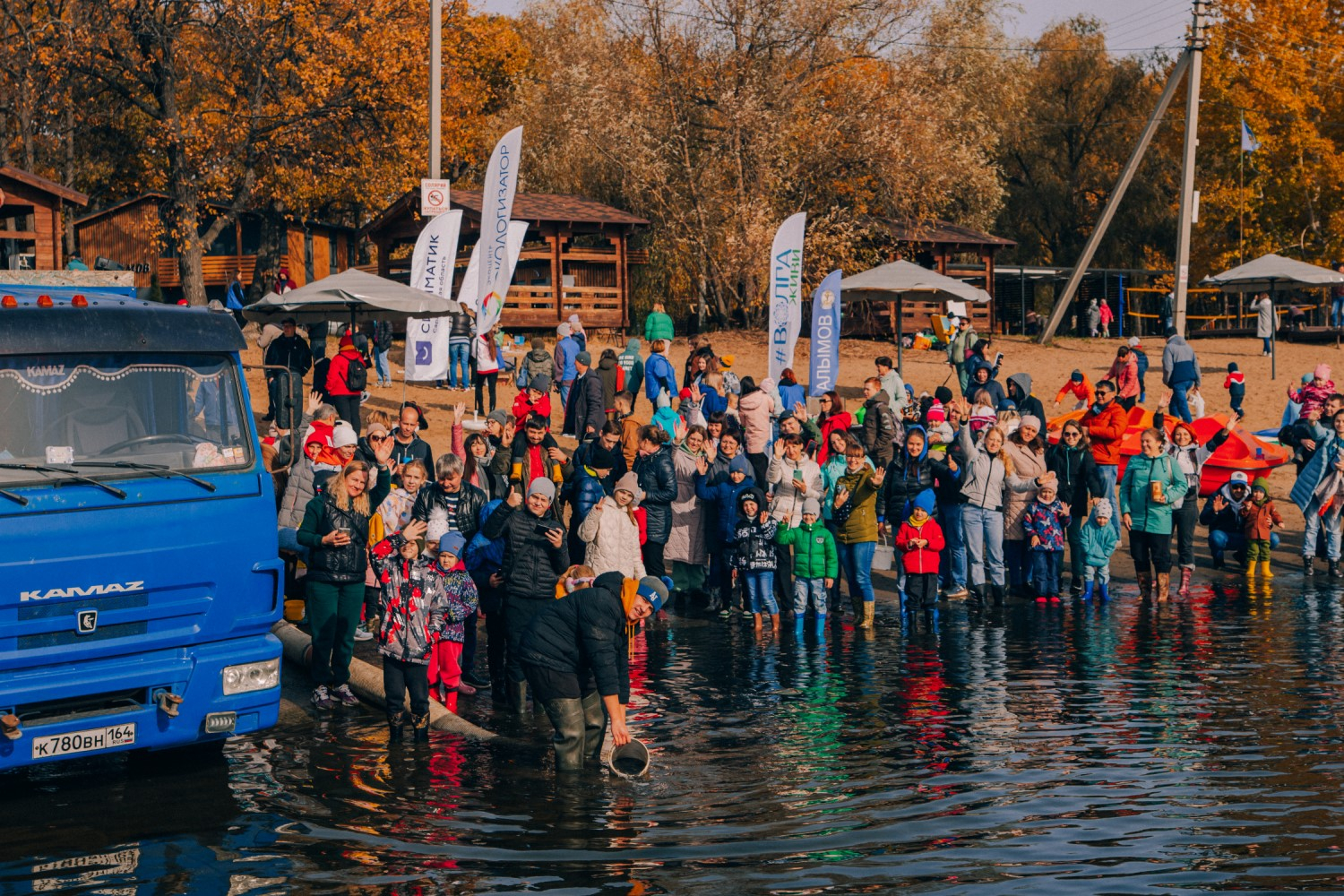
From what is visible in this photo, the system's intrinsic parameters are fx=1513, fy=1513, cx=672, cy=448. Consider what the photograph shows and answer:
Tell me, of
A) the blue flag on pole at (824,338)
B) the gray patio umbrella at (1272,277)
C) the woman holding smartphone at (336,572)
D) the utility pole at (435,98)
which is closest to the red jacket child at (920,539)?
the woman holding smartphone at (336,572)

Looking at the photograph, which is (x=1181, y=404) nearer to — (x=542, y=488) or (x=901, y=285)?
(x=901, y=285)

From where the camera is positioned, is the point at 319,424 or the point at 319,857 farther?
the point at 319,424

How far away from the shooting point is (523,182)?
46.7m

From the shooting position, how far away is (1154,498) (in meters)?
16.1

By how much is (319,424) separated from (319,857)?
25.2 feet

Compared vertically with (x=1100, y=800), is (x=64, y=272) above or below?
above

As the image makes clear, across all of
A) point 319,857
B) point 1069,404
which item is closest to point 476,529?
point 319,857

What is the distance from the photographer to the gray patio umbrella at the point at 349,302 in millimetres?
20453

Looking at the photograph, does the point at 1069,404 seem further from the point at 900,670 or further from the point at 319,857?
the point at 319,857

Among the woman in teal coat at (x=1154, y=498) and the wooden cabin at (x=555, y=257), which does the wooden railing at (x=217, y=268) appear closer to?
the wooden cabin at (x=555, y=257)

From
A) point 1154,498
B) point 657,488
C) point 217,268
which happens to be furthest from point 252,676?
point 217,268

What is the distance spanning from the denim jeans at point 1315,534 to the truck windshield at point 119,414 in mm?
13028

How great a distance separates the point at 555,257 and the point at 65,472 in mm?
29203

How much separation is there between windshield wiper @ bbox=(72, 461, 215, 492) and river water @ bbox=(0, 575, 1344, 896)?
6.10 ft
